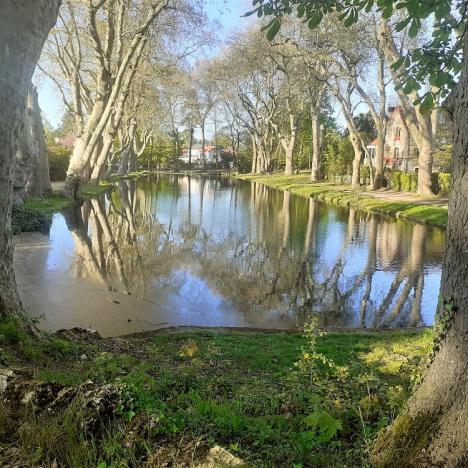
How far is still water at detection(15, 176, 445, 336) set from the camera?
9.50 metres

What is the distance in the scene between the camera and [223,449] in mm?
2662

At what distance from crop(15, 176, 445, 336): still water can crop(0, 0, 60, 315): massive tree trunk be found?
0.90 metres

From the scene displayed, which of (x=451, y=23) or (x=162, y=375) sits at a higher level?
(x=451, y=23)

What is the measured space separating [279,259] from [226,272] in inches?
90.4

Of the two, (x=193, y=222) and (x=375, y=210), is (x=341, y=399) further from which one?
(x=375, y=210)

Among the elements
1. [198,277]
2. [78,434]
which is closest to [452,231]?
[78,434]

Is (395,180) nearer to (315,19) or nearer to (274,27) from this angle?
(315,19)

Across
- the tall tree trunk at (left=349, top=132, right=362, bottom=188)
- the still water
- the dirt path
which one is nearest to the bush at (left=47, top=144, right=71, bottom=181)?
the still water

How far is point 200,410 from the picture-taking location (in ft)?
11.0

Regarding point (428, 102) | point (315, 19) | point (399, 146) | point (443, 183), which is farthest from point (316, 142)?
point (428, 102)

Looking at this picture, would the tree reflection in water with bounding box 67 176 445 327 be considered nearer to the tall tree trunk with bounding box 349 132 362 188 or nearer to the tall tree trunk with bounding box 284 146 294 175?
the tall tree trunk with bounding box 349 132 362 188

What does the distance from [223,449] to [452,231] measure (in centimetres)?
175

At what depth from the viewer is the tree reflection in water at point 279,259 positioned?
10.7 m

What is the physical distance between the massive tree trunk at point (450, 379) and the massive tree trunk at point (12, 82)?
14.0 feet
